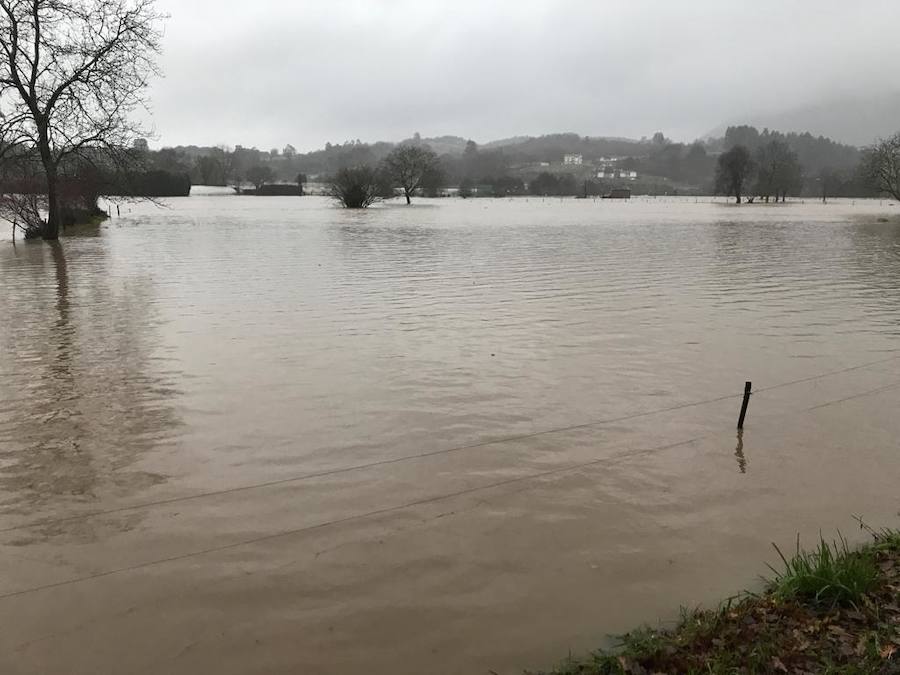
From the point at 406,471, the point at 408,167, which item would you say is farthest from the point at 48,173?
the point at 408,167

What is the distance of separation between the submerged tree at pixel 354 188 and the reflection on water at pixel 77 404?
66183 millimetres

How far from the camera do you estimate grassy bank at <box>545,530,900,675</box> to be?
3779 mm

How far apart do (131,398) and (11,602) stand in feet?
15.2

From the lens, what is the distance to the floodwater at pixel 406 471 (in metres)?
4.58

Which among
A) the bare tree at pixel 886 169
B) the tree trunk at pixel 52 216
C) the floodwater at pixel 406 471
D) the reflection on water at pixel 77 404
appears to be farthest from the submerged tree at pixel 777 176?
the reflection on water at pixel 77 404

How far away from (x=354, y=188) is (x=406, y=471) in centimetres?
7776

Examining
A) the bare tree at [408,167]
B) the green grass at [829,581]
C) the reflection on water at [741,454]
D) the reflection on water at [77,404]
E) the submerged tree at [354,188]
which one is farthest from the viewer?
the bare tree at [408,167]

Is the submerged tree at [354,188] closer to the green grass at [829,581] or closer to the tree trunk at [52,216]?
the tree trunk at [52,216]

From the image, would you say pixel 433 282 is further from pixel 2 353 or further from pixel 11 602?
pixel 11 602

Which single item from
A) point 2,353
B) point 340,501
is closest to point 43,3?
point 2,353

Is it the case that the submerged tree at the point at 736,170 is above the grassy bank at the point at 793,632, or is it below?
above

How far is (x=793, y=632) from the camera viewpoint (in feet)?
13.3

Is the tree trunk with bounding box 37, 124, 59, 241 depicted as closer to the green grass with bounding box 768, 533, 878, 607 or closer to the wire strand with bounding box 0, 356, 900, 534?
the wire strand with bounding box 0, 356, 900, 534

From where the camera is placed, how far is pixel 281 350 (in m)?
11.8
